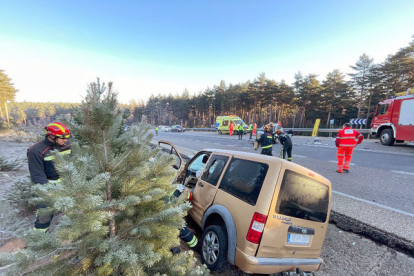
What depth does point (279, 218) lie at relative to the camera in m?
2.14

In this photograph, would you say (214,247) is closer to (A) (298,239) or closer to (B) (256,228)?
(B) (256,228)

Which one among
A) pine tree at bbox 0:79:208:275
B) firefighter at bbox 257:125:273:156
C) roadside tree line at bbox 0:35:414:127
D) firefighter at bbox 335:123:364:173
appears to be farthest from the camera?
roadside tree line at bbox 0:35:414:127

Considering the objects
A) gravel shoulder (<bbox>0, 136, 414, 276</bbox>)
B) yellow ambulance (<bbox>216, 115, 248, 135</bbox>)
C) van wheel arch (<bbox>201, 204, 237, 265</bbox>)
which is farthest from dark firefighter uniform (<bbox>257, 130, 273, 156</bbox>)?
yellow ambulance (<bbox>216, 115, 248, 135</bbox>)

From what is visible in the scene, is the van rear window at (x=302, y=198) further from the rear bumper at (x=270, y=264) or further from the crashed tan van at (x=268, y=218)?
the rear bumper at (x=270, y=264)

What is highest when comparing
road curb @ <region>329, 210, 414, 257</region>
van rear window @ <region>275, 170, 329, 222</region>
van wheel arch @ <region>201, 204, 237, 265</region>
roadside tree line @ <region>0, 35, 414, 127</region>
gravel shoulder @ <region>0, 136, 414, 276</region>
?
roadside tree line @ <region>0, 35, 414, 127</region>

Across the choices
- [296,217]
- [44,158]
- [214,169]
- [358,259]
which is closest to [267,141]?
[214,169]

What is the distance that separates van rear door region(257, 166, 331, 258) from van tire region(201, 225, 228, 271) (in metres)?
0.50

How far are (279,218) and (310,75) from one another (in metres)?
42.9

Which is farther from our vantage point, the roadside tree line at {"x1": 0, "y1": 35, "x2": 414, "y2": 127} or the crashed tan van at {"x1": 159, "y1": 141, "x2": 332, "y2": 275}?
the roadside tree line at {"x1": 0, "y1": 35, "x2": 414, "y2": 127}

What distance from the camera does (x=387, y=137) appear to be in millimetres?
12156

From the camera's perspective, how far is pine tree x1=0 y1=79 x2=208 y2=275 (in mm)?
1091

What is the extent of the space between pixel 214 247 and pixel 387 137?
1503 centimetres

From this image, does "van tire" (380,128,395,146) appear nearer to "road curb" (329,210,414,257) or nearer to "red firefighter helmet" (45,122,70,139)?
A: "road curb" (329,210,414,257)

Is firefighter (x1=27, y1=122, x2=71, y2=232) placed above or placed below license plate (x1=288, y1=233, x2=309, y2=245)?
above
